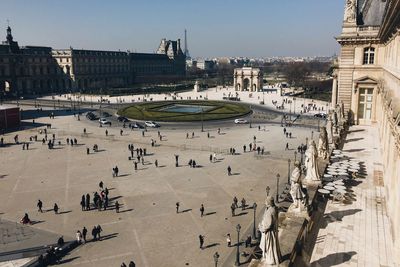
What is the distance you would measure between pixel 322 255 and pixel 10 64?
12772 centimetres

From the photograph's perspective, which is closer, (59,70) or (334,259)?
(334,259)

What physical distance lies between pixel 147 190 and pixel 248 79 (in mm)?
104792

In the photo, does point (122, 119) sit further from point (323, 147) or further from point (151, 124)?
point (323, 147)

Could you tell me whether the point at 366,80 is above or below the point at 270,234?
above

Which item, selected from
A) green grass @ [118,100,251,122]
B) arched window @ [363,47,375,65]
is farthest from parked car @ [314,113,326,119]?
arched window @ [363,47,375,65]

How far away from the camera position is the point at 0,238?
25312mm

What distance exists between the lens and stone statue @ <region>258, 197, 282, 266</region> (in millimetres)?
12172

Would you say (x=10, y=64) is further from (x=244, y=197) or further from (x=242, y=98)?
(x=244, y=197)

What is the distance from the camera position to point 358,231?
58.4 ft

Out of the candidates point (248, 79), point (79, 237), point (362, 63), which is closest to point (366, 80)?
point (362, 63)

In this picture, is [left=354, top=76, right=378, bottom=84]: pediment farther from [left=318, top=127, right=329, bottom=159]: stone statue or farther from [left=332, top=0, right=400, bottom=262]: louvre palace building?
[left=318, top=127, right=329, bottom=159]: stone statue

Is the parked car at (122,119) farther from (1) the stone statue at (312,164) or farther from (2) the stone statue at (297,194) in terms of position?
(2) the stone statue at (297,194)

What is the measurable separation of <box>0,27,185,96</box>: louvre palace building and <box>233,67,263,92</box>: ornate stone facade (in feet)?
141

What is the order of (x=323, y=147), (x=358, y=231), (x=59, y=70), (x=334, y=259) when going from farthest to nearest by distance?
(x=59, y=70)
(x=323, y=147)
(x=358, y=231)
(x=334, y=259)
